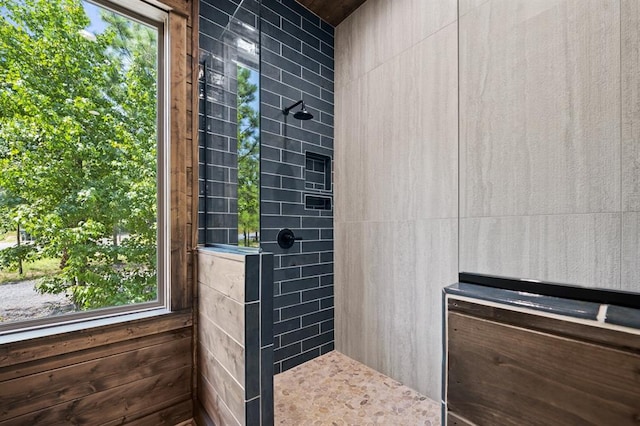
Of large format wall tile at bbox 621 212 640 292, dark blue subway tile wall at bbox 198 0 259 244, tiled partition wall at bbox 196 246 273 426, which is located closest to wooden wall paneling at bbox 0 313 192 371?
tiled partition wall at bbox 196 246 273 426

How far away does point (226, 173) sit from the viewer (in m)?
1.83

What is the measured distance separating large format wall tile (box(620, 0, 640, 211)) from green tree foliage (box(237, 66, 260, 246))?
1490 millimetres

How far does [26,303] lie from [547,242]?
243cm

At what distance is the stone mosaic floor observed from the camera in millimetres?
1785

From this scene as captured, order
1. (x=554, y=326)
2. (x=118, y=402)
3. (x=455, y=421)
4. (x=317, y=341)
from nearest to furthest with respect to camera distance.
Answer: (x=554, y=326), (x=455, y=421), (x=118, y=402), (x=317, y=341)

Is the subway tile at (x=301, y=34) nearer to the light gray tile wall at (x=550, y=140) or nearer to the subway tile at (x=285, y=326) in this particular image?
the light gray tile wall at (x=550, y=140)

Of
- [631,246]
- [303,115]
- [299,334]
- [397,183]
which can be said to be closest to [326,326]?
[299,334]

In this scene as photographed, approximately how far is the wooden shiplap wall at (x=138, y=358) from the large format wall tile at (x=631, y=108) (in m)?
2.09

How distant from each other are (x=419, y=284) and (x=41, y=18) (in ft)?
9.17

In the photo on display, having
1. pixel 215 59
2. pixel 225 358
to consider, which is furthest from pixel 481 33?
pixel 225 358

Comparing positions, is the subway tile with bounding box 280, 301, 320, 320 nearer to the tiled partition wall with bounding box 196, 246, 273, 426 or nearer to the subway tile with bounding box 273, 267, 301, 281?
the subway tile with bounding box 273, 267, 301, 281

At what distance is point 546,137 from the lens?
3.37 feet

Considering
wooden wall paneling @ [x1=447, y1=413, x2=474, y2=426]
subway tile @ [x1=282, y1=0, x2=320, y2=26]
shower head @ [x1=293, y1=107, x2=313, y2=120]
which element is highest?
subway tile @ [x1=282, y1=0, x2=320, y2=26]

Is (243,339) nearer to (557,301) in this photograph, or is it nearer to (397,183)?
(557,301)
